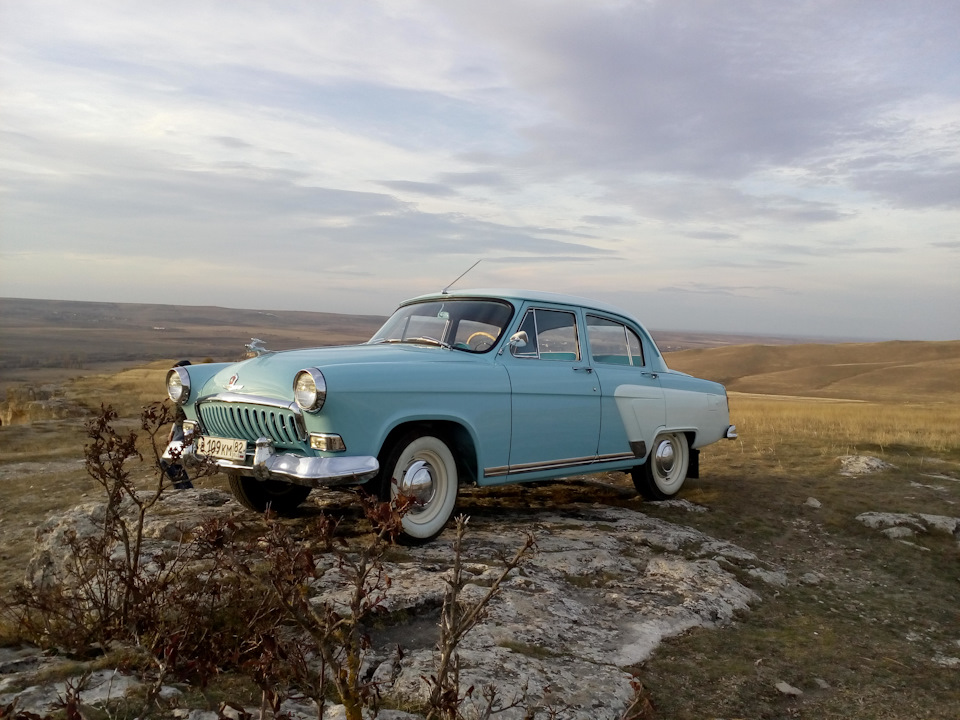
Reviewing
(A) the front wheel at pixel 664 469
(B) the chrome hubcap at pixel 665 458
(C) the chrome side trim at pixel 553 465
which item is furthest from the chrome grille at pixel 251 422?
(B) the chrome hubcap at pixel 665 458

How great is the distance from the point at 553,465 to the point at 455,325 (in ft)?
4.27

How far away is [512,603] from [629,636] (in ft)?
2.01

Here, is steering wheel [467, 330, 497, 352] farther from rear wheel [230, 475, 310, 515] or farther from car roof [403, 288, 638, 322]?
Answer: rear wheel [230, 475, 310, 515]

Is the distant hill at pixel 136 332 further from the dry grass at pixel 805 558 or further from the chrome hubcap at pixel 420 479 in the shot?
the chrome hubcap at pixel 420 479

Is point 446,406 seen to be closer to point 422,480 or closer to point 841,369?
point 422,480

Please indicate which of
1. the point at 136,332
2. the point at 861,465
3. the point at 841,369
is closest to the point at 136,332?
the point at 136,332

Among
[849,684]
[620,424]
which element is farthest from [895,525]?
[849,684]

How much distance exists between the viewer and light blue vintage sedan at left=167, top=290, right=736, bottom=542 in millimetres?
4402

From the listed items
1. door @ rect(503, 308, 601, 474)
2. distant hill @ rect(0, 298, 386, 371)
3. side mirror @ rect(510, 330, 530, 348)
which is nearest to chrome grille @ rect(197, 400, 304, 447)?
door @ rect(503, 308, 601, 474)

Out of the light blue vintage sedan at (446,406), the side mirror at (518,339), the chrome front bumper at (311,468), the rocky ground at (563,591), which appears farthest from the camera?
the side mirror at (518,339)

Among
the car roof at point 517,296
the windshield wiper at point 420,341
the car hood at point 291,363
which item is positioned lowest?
the car hood at point 291,363

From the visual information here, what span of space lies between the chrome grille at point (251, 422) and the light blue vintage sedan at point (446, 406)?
1 cm

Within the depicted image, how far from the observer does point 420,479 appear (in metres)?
4.62

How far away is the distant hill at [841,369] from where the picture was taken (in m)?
37.5
